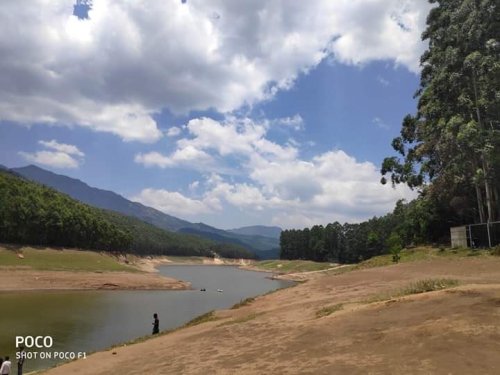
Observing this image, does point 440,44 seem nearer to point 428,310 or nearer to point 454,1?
point 454,1

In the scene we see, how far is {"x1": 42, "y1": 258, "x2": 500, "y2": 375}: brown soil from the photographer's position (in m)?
14.7

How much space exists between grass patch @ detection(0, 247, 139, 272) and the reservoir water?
2396 centimetres

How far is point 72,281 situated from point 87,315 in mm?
40840

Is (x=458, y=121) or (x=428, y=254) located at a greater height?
(x=458, y=121)

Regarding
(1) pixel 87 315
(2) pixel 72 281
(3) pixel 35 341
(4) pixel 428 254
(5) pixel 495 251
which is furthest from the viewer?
(2) pixel 72 281

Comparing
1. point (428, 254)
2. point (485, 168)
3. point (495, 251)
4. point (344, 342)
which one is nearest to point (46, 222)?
point (428, 254)

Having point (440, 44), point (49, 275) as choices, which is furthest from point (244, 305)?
point (49, 275)

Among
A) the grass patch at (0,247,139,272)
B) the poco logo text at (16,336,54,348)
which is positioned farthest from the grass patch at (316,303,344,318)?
the grass patch at (0,247,139,272)

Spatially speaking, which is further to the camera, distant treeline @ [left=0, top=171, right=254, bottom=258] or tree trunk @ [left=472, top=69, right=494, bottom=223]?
distant treeline @ [left=0, top=171, right=254, bottom=258]

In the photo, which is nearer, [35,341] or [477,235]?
[35,341]

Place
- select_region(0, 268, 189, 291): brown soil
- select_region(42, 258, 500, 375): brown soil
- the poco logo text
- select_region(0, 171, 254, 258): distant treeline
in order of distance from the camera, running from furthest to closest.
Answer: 1. select_region(0, 171, 254, 258): distant treeline
2. select_region(0, 268, 189, 291): brown soil
3. the poco logo text
4. select_region(42, 258, 500, 375): brown soil

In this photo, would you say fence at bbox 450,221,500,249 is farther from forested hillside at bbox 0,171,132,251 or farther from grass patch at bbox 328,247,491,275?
forested hillside at bbox 0,171,132,251

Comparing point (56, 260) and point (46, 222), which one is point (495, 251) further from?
point (46, 222)

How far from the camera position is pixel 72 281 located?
94438mm
